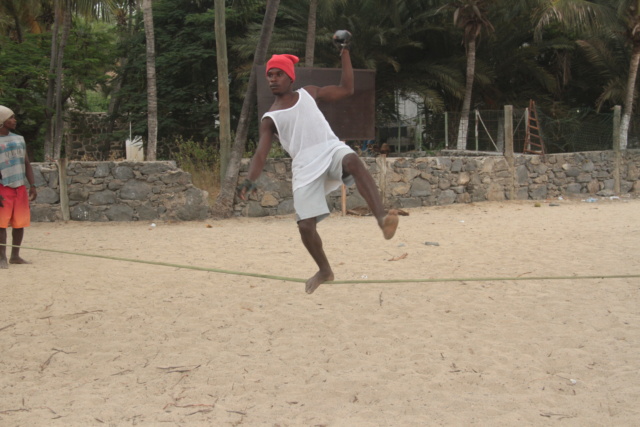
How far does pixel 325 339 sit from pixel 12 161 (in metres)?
4.36

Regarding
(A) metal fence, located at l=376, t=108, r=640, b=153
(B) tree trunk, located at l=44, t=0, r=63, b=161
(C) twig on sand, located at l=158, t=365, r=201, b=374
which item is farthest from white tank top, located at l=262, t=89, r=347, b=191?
(B) tree trunk, located at l=44, t=0, r=63, b=161

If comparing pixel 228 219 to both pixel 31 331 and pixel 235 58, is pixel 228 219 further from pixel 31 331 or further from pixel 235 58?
pixel 235 58

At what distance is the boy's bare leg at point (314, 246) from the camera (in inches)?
173

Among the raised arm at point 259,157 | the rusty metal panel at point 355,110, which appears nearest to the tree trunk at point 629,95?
the rusty metal panel at point 355,110

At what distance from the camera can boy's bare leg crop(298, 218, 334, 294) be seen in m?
4.40

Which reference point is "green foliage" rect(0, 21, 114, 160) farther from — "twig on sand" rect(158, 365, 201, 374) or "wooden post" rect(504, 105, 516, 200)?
"twig on sand" rect(158, 365, 201, 374)

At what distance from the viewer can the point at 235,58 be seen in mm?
21719

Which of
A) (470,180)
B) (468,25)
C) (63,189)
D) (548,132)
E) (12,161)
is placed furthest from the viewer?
(468,25)

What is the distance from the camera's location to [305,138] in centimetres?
436

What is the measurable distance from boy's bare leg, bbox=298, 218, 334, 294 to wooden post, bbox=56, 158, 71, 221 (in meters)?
8.12

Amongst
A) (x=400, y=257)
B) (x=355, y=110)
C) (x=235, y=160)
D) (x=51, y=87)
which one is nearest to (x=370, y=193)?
(x=400, y=257)

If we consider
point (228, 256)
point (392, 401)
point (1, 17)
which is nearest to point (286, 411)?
point (392, 401)

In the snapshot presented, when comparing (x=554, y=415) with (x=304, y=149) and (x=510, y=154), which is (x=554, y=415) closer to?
(x=304, y=149)

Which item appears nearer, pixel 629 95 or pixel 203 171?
pixel 203 171
